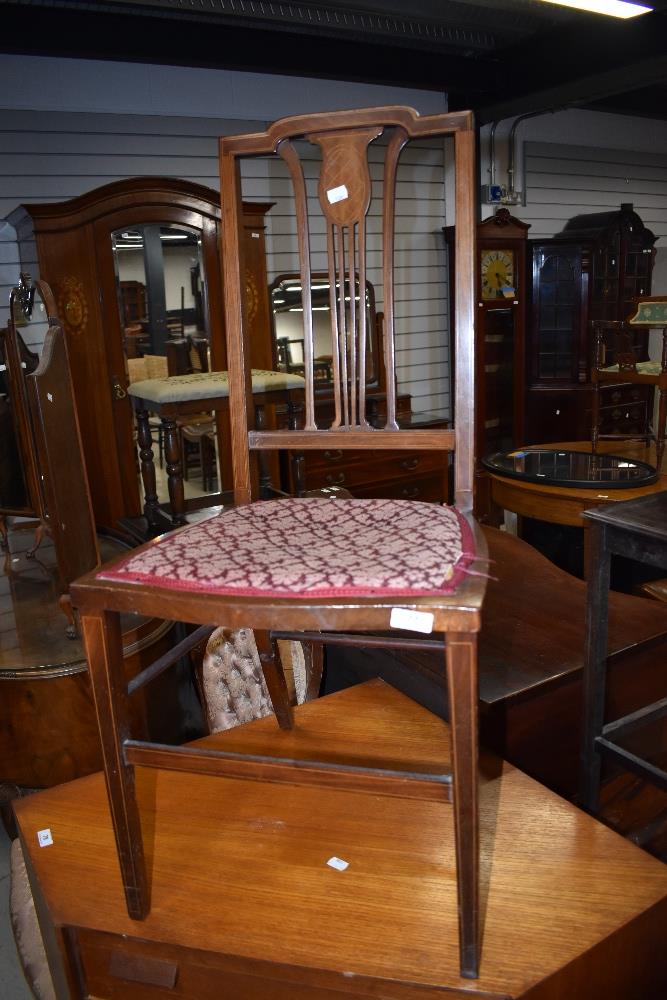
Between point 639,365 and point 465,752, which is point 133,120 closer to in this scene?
point 639,365

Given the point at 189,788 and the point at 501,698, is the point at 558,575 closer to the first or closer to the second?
the point at 501,698

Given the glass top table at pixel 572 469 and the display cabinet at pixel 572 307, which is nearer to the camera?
the glass top table at pixel 572 469

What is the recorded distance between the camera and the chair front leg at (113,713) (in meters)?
1.01

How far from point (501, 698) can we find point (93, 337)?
2666mm

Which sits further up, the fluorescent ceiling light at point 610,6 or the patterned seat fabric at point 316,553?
the fluorescent ceiling light at point 610,6

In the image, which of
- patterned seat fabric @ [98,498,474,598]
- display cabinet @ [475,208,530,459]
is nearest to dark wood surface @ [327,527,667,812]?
patterned seat fabric @ [98,498,474,598]

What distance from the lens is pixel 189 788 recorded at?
4.80ft

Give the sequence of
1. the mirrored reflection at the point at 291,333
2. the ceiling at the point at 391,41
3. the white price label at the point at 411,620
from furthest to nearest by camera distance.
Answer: the mirrored reflection at the point at 291,333 < the ceiling at the point at 391,41 < the white price label at the point at 411,620

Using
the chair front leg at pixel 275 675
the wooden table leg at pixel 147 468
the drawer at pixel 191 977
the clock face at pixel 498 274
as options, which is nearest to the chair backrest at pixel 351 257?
the chair front leg at pixel 275 675

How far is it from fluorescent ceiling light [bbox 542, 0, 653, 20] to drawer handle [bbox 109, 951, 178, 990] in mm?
3727

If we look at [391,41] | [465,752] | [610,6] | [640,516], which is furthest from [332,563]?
[391,41]

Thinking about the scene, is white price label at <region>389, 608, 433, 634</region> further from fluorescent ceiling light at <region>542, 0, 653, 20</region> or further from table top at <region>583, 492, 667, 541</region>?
fluorescent ceiling light at <region>542, 0, 653, 20</region>

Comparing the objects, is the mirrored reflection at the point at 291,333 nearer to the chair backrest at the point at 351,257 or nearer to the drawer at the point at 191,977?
the chair backrest at the point at 351,257

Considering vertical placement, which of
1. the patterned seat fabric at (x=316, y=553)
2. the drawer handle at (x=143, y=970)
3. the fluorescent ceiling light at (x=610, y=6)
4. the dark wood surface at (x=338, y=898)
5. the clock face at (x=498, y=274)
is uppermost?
the fluorescent ceiling light at (x=610, y=6)
